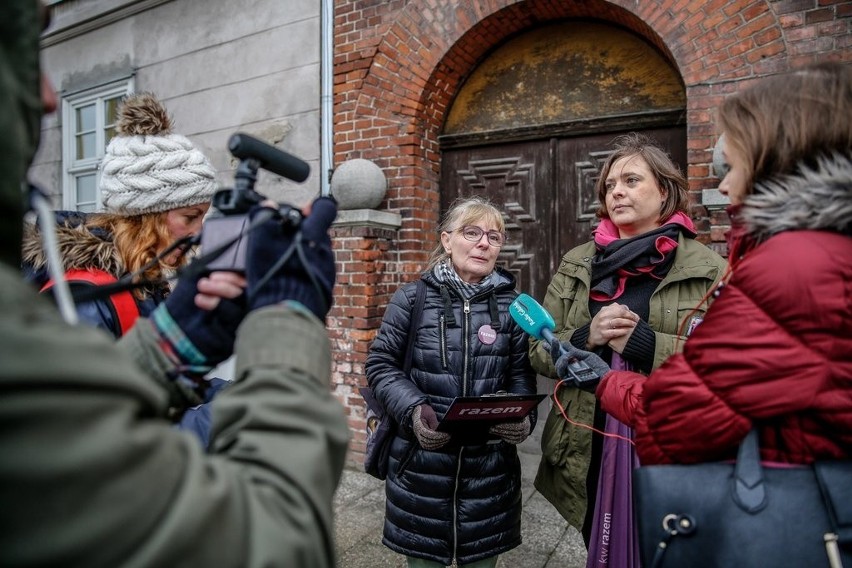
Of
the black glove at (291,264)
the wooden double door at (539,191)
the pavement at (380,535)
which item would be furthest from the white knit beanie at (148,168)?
the wooden double door at (539,191)

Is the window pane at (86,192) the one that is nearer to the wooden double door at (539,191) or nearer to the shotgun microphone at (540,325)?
the wooden double door at (539,191)

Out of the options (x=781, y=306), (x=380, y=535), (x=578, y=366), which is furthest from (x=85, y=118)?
(x=781, y=306)

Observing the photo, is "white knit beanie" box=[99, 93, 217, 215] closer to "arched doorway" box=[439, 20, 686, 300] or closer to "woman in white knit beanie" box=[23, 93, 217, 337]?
"woman in white knit beanie" box=[23, 93, 217, 337]

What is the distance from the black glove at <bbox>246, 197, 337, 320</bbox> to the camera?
3.05ft

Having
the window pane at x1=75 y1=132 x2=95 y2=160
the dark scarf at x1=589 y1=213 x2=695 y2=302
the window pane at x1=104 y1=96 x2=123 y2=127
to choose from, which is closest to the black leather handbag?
the dark scarf at x1=589 y1=213 x2=695 y2=302

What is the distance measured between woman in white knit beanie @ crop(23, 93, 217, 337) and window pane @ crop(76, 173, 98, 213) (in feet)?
17.9

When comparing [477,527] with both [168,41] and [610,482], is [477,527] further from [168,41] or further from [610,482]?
[168,41]

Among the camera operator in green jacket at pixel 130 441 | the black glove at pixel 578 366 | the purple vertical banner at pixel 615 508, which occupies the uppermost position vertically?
the camera operator in green jacket at pixel 130 441

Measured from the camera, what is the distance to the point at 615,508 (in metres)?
1.99

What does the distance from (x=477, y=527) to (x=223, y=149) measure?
14.2ft

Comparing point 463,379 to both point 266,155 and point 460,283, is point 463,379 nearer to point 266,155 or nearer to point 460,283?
point 460,283

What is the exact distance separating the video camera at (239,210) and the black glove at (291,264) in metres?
0.03

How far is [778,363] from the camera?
1112 mm

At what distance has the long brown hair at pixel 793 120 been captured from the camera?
1179 millimetres
